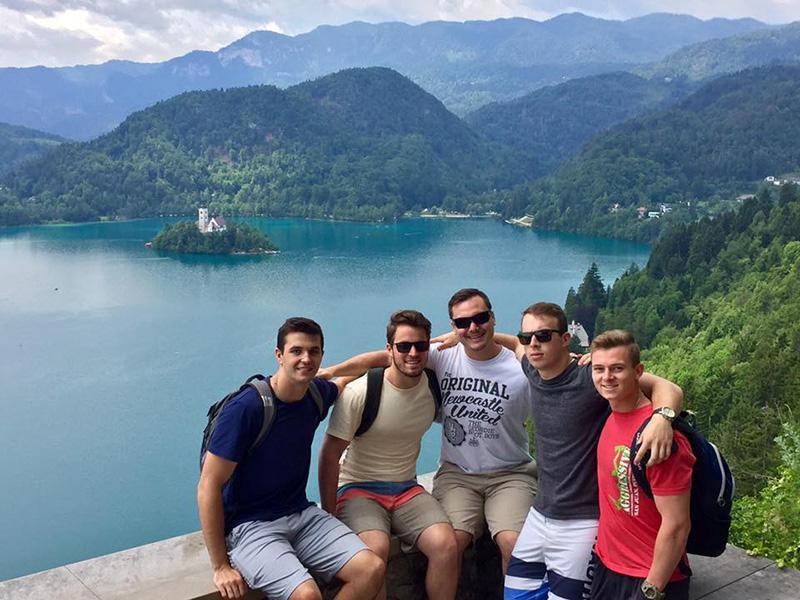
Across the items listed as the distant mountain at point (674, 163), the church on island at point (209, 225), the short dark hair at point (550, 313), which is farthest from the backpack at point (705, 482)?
→ the distant mountain at point (674, 163)

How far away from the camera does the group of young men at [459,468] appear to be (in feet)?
7.77

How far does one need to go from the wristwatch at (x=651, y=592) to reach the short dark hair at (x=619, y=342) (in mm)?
605

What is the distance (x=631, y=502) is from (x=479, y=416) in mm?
783

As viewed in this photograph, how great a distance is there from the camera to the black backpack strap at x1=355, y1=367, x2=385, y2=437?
289 cm

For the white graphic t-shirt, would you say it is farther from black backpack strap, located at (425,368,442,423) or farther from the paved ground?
the paved ground

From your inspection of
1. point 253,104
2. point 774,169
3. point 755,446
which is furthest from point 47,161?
point 755,446

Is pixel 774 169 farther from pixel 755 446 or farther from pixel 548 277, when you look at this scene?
pixel 755 446

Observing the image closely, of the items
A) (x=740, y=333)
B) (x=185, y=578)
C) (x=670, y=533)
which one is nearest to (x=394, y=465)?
(x=185, y=578)

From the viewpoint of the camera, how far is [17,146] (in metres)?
134

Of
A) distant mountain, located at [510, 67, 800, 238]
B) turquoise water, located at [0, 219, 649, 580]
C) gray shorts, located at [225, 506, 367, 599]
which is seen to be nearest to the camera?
gray shorts, located at [225, 506, 367, 599]

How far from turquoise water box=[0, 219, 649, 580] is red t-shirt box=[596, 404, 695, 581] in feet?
53.2

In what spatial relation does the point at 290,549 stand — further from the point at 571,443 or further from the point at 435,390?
the point at 571,443

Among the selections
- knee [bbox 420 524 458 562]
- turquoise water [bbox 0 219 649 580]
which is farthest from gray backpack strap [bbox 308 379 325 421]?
turquoise water [bbox 0 219 649 580]

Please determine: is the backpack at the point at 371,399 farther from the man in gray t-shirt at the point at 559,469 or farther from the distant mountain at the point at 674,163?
the distant mountain at the point at 674,163
